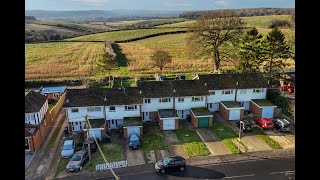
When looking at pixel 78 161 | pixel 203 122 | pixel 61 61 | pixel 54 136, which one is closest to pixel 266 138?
pixel 203 122

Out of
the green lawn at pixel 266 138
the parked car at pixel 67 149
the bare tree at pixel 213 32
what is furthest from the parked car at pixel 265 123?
the bare tree at pixel 213 32

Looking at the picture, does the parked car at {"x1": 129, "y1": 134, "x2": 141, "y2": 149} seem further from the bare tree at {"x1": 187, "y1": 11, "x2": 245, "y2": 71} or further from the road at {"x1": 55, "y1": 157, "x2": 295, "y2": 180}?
the bare tree at {"x1": 187, "y1": 11, "x2": 245, "y2": 71}

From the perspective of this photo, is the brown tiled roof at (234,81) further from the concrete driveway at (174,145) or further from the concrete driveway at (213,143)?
the concrete driveway at (174,145)

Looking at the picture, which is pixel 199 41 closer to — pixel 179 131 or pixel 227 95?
pixel 227 95

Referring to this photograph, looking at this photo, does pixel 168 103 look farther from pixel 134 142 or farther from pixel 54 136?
pixel 54 136

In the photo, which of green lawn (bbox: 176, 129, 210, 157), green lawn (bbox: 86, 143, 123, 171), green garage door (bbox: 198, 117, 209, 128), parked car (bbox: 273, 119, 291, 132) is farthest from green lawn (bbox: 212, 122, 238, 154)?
green lawn (bbox: 86, 143, 123, 171)
